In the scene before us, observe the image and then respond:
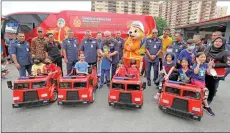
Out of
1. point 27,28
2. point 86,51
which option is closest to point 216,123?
point 86,51

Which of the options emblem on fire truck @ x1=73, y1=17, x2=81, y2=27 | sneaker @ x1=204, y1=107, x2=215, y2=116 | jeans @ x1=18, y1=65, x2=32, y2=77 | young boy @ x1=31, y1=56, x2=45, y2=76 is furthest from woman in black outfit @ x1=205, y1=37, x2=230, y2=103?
emblem on fire truck @ x1=73, y1=17, x2=81, y2=27

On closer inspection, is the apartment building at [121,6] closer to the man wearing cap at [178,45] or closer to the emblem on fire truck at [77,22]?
the emblem on fire truck at [77,22]

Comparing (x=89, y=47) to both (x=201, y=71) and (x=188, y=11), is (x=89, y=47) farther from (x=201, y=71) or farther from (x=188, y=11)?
(x=188, y=11)

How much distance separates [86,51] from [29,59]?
5.09 feet

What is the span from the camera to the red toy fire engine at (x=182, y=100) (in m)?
2.49

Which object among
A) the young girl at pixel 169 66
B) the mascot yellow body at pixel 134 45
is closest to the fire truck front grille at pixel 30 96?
the mascot yellow body at pixel 134 45

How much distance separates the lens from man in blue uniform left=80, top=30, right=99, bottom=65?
4.17 metres

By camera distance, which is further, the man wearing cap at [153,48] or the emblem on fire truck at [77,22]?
the emblem on fire truck at [77,22]

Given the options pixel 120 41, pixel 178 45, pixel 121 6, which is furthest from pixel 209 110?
pixel 121 6

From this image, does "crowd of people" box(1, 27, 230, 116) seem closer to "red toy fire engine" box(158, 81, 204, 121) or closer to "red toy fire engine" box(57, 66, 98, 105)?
"red toy fire engine" box(158, 81, 204, 121)

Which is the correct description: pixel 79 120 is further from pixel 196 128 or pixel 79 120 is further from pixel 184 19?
Result: pixel 184 19

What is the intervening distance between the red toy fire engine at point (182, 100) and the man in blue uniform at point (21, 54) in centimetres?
356

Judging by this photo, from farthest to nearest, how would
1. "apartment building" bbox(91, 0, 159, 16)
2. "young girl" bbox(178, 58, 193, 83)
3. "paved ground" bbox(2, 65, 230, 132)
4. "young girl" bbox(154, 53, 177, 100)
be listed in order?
"apartment building" bbox(91, 0, 159, 16), "young girl" bbox(154, 53, 177, 100), "young girl" bbox(178, 58, 193, 83), "paved ground" bbox(2, 65, 230, 132)

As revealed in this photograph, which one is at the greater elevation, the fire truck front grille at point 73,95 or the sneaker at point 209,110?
the fire truck front grille at point 73,95
